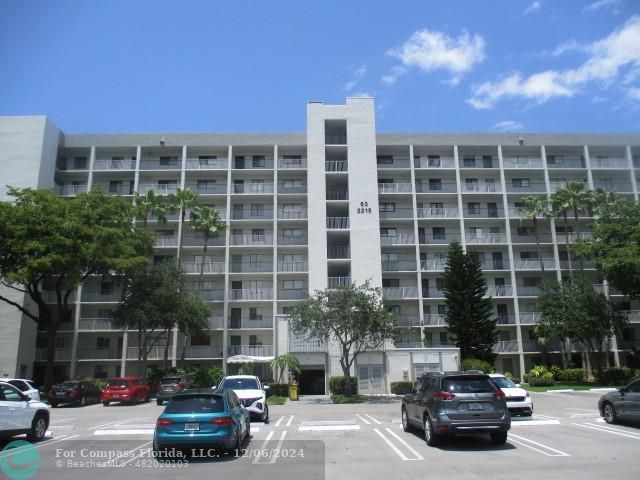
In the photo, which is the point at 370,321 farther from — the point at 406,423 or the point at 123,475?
the point at 123,475

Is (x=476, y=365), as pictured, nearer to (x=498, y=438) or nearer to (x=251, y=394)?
(x=251, y=394)

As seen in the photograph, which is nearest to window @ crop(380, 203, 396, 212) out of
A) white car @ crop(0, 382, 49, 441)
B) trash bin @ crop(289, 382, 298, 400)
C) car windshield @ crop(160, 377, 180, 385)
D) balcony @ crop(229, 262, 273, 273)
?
balcony @ crop(229, 262, 273, 273)

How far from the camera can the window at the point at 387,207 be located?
→ 53.4 m

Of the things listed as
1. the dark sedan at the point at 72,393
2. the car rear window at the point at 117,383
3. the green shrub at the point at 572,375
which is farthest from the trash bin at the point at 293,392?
the green shrub at the point at 572,375

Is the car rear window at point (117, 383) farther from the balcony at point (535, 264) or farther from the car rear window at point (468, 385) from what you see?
the balcony at point (535, 264)

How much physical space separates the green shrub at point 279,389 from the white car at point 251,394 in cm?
1629

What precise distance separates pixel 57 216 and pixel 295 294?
2171cm

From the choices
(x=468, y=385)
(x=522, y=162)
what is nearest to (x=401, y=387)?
(x=468, y=385)

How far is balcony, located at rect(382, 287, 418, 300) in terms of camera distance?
49.2 meters

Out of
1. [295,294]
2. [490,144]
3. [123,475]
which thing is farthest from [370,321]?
[490,144]

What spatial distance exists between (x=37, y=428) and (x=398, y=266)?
39688 millimetres

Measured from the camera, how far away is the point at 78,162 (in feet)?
176

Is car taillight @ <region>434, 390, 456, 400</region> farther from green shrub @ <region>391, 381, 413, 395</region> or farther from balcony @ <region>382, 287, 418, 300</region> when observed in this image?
balcony @ <region>382, 287, 418, 300</region>

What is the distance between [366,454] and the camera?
1229 cm
